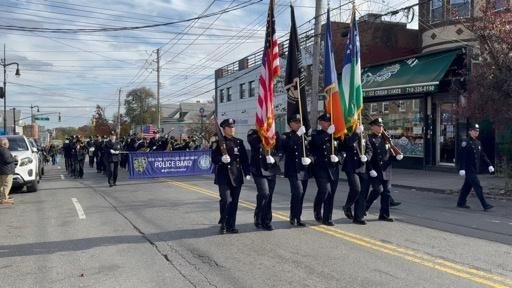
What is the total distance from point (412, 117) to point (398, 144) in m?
1.40

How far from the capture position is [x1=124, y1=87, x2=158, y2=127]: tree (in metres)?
94.9

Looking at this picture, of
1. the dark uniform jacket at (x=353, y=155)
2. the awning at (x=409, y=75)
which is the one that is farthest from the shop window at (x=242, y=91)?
the dark uniform jacket at (x=353, y=155)

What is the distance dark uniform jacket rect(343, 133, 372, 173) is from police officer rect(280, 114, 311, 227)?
78 cm

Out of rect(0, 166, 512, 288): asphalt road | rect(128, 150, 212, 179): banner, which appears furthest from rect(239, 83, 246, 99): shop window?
rect(0, 166, 512, 288): asphalt road

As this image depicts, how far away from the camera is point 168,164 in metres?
21.1

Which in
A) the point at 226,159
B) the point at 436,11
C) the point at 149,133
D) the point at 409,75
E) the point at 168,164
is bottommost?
the point at 168,164

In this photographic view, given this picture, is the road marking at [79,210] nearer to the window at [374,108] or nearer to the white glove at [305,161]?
the white glove at [305,161]

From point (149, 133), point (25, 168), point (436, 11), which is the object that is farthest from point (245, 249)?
point (149, 133)

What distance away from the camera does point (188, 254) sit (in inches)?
286

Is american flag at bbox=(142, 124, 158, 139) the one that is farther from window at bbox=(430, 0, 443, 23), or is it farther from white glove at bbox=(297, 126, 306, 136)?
white glove at bbox=(297, 126, 306, 136)

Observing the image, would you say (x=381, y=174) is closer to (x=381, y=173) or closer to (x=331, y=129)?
(x=381, y=173)

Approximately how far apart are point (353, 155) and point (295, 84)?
1.62m

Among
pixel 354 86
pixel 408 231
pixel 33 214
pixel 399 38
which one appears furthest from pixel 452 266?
pixel 399 38

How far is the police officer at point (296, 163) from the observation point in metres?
8.96
